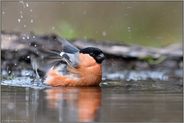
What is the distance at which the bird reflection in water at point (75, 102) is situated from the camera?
6305 mm

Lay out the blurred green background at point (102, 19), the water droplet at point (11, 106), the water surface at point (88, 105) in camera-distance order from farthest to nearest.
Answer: the blurred green background at point (102, 19)
the water droplet at point (11, 106)
the water surface at point (88, 105)

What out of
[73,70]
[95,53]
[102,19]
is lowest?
[73,70]

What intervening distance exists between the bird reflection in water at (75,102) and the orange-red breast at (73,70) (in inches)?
8.4

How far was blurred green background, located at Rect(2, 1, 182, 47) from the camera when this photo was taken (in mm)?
13266

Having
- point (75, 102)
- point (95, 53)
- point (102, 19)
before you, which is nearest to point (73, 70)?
point (95, 53)

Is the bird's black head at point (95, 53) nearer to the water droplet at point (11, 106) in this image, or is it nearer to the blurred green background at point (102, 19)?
the water droplet at point (11, 106)

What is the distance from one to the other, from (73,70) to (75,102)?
6.01ft

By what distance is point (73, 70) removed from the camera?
29.7 ft

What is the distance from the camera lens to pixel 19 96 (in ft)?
25.7

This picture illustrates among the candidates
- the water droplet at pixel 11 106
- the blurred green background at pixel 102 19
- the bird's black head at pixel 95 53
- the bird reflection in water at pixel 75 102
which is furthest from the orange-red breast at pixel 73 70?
the blurred green background at pixel 102 19

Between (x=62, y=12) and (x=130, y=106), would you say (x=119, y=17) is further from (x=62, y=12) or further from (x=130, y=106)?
(x=130, y=106)

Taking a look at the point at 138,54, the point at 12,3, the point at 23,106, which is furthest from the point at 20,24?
the point at 23,106

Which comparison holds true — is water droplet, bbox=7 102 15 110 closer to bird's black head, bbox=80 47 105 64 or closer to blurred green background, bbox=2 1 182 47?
bird's black head, bbox=80 47 105 64

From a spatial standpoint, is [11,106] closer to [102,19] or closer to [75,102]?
[75,102]
